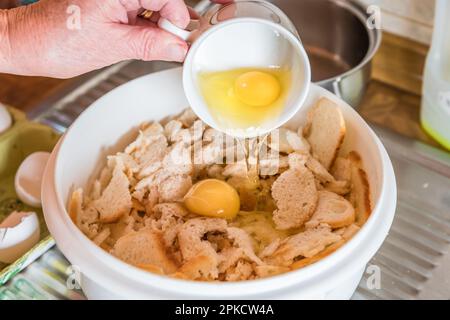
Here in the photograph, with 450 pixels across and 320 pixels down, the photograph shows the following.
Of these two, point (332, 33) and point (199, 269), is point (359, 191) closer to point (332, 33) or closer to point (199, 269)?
point (199, 269)

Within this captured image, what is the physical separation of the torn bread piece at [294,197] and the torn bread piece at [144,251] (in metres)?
0.21

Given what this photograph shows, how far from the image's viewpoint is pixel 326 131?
1.18 meters

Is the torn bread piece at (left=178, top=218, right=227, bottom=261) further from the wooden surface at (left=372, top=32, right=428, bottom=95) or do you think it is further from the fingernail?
the wooden surface at (left=372, top=32, right=428, bottom=95)

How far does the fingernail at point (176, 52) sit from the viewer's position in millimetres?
1017

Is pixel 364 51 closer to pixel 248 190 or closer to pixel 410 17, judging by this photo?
pixel 410 17

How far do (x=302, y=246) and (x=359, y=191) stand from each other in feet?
0.60

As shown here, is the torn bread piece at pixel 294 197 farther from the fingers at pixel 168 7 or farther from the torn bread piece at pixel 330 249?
the fingers at pixel 168 7

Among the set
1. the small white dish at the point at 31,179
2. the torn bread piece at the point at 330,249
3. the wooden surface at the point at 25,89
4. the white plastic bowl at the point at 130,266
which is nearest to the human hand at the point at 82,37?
the white plastic bowl at the point at 130,266

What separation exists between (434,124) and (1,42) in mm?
901

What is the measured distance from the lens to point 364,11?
5.04 ft

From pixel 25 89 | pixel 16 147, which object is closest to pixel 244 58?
pixel 16 147
